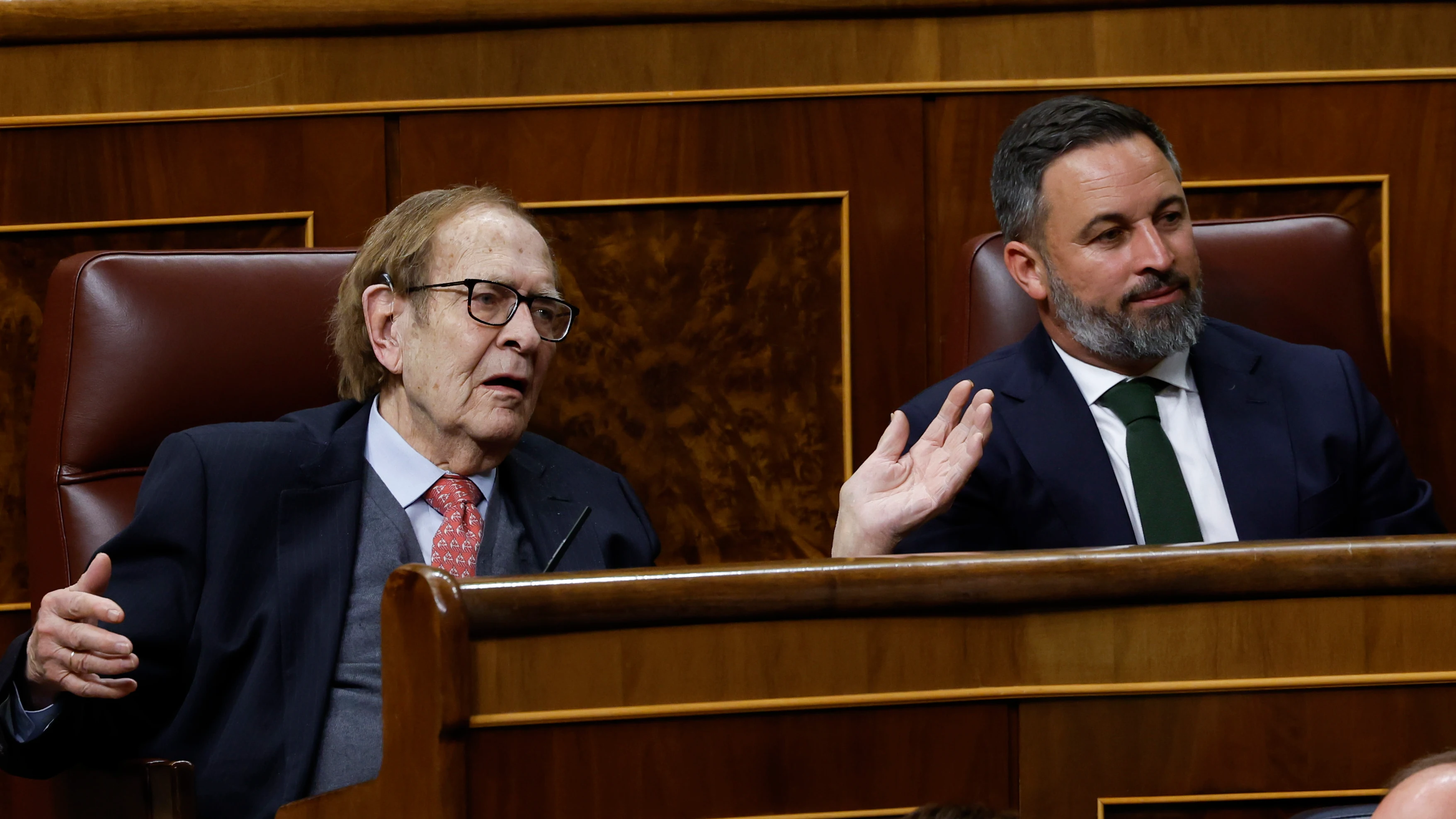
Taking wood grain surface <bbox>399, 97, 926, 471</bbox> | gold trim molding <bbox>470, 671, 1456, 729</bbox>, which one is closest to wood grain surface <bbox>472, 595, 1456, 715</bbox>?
gold trim molding <bbox>470, 671, 1456, 729</bbox>

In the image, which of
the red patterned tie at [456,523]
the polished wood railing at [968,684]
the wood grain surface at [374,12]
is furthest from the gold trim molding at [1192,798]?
the wood grain surface at [374,12]

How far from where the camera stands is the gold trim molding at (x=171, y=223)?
1.70 metres

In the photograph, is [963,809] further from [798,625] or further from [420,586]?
[420,586]

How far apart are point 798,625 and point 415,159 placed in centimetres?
109

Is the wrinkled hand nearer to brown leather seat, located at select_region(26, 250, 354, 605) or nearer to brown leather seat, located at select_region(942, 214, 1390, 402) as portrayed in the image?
brown leather seat, located at select_region(942, 214, 1390, 402)

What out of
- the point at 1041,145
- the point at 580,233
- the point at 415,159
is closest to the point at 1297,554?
the point at 1041,145

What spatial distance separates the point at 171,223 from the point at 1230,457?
1.28 metres

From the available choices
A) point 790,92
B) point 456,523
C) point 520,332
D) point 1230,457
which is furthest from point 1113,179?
point 456,523

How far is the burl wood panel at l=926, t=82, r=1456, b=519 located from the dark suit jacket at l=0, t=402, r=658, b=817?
847mm

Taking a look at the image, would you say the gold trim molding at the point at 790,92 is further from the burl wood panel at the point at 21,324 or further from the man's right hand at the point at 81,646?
the man's right hand at the point at 81,646

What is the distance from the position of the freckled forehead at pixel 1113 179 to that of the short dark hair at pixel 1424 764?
80 cm

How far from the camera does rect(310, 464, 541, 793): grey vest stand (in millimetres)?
1237

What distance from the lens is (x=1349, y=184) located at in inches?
70.4

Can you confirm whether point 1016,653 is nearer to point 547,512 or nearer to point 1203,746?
point 1203,746
